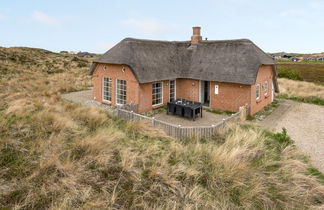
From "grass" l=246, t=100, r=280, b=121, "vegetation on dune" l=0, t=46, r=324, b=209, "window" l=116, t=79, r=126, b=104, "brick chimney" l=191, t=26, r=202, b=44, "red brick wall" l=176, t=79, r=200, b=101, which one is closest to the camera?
"vegetation on dune" l=0, t=46, r=324, b=209

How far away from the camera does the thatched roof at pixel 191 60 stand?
13.4 meters

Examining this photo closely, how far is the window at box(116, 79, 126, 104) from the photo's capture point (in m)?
14.3

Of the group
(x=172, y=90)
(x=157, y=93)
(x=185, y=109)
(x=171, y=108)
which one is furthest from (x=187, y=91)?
(x=185, y=109)

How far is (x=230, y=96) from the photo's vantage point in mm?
14008

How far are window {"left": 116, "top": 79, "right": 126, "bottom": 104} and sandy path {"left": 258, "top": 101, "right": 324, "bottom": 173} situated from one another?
8.81 meters

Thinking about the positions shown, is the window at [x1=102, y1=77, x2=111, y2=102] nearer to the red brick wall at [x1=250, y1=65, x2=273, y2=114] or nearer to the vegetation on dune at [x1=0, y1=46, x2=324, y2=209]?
the vegetation on dune at [x1=0, y1=46, x2=324, y2=209]

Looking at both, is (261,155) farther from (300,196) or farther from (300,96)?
(300,96)

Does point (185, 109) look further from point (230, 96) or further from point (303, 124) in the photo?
point (303, 124)

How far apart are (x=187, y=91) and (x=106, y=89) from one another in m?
6.09

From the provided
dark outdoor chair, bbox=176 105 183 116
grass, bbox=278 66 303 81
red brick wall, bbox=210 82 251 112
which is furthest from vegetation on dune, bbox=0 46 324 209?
grass, bbox=278 66 303 81

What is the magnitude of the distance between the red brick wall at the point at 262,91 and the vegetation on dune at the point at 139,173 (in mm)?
6099

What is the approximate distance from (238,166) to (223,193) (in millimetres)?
1048

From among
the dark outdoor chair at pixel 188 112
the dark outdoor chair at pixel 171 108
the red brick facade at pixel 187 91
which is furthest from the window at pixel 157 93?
the dark outdoor chair at pixel 188 112

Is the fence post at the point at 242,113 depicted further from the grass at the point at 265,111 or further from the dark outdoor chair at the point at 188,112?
the dark outdoor chair at the point at 188,112
